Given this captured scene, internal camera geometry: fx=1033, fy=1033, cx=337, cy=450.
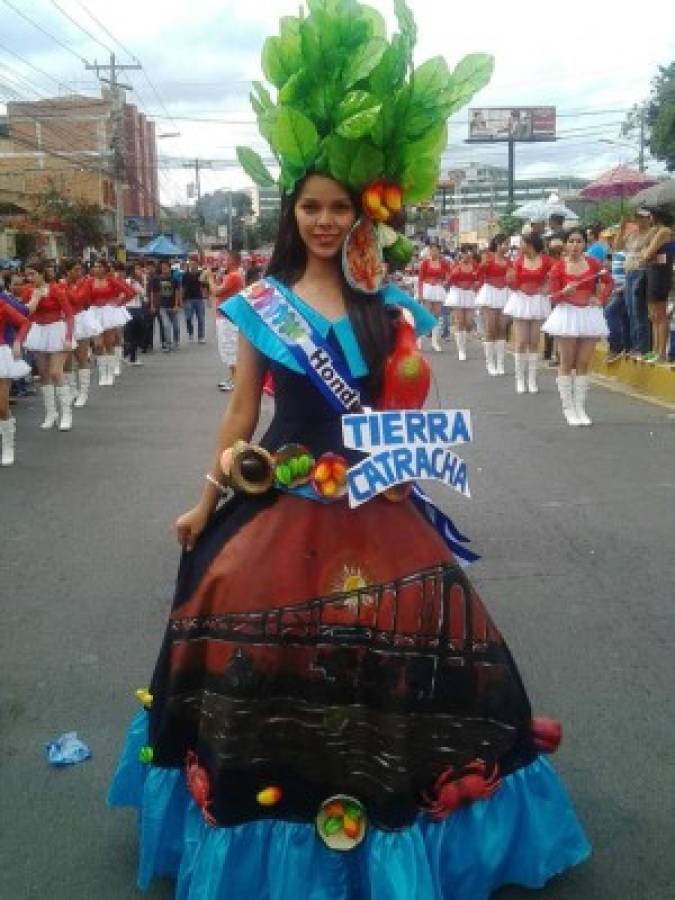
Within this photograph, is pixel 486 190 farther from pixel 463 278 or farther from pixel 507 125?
pixel 463 278

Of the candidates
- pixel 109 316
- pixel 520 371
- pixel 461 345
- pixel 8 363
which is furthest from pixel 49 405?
pixel 461 345

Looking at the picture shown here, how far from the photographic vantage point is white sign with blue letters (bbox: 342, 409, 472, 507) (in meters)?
2.61

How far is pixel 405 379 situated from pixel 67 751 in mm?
2064

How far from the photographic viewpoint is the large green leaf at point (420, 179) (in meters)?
2.91

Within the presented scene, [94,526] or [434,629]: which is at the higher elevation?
[434,629]

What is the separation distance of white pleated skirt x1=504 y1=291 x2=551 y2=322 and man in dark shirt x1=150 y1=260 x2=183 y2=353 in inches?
436

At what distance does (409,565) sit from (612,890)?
117 cm

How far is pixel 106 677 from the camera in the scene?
4496 mm

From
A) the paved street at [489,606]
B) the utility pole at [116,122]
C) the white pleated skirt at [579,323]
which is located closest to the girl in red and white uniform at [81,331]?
the paved street at [489,606]

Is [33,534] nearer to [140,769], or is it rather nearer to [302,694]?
[140,769]

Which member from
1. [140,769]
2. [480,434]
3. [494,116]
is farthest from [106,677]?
[494,116]

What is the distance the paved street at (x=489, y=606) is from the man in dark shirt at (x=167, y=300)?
11.8 metres

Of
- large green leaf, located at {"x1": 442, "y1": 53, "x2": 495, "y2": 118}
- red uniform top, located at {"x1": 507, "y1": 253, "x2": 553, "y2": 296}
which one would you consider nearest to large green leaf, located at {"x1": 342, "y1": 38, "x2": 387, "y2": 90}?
large green leaf, located at {"x1": 442, "y1": 53, "x2": 495, "y2": 118}

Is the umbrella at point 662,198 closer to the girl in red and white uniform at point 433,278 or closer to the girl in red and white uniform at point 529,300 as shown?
the girl in red and white uniform at point 529,300
